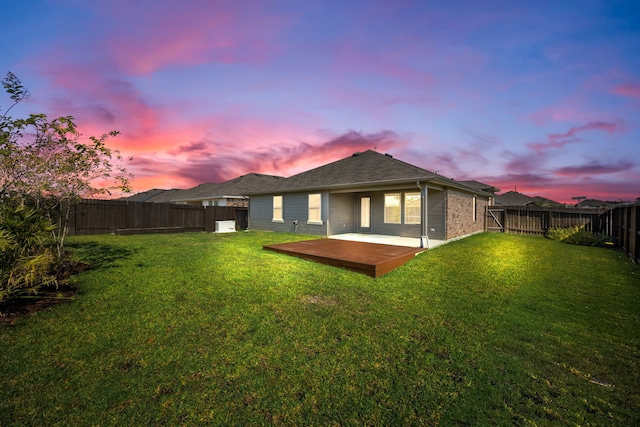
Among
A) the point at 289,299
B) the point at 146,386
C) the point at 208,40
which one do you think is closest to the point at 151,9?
the point at 208,40

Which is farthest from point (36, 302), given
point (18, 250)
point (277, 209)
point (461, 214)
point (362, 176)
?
point (461, 214)

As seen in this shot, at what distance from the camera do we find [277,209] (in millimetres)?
16875

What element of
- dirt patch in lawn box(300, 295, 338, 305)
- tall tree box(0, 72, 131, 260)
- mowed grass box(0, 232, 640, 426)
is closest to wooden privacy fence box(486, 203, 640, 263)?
mowed grass box(0, 232, 640, 426)

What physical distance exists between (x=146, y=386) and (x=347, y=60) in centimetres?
1144

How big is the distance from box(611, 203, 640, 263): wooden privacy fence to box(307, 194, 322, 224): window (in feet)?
37.1

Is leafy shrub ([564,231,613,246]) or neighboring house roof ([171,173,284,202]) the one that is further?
neighboring house roof ([171,173,284,202])

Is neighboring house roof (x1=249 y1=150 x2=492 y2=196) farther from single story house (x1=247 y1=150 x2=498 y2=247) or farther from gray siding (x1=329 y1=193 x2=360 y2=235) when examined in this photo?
gray siding (x1=329 y1=193 x2=360 y2=235)

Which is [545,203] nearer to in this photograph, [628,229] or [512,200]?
[512,200]

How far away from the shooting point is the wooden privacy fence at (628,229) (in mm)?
8016

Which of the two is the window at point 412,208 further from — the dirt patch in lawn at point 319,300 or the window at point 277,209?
the dirt patch in lawn at point 319,300

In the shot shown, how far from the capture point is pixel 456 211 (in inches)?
504

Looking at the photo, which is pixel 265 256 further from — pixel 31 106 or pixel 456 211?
pixel 456 211

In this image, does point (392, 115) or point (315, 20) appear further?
point (392, 115)

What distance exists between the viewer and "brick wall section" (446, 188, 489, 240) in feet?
39.7
